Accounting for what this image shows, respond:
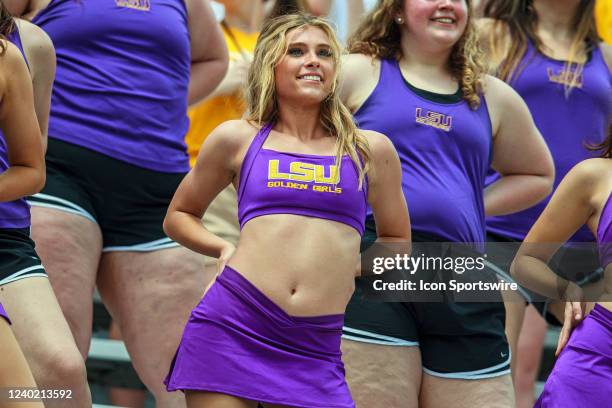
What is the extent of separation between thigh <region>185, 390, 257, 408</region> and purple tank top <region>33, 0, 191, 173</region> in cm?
119

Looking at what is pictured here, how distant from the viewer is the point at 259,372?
11.2 feet

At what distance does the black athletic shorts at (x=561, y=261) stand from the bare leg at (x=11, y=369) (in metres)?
1.88

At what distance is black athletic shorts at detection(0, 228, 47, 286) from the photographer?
141 inches

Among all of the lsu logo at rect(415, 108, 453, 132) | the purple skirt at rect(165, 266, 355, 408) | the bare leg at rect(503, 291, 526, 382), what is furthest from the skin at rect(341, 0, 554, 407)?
the purple skirt at rect(165, 266, 355, 408)

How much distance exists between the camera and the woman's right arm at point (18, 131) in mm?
3451

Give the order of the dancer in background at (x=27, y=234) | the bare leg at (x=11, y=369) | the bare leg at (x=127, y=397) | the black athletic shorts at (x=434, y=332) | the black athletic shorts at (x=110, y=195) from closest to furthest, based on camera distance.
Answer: the bare leg at (x=11, y=369)
the dancer in background at (x=27, y=234)
the black athletic shorts at (x=434, y=332)
the black athletic shorts at (x=110, y=195)
the bare leg at (x=127, y=397)

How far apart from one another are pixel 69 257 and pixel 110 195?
0.90 ft

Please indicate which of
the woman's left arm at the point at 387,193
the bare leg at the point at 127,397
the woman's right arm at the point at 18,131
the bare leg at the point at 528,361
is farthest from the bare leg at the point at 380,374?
the bare leg at the point at 127,397

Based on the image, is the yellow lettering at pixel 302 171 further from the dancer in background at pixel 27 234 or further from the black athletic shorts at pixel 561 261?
the black athletic shorts at pixel 561 261

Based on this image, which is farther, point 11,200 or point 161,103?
point 161,103

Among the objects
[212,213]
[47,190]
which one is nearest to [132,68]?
[47,190]

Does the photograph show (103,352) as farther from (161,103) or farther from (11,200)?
(11,200)

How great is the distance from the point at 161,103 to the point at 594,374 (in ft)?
6.06

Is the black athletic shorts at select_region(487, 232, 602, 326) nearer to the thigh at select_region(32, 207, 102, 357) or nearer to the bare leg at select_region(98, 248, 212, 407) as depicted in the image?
the bare leg at select_region(98, 248, 212, 407)
